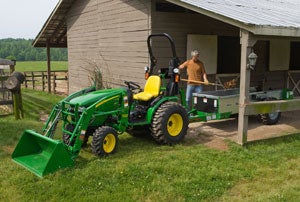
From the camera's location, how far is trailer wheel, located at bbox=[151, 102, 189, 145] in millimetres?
6648

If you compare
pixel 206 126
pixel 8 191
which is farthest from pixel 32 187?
pixel 206 126

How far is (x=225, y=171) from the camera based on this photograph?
18.5 ft

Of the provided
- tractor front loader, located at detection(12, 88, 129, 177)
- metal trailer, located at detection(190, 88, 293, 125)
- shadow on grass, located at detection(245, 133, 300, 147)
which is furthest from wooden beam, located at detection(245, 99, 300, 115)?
tractor front loader, located at detection(12, 88, 129, 177)

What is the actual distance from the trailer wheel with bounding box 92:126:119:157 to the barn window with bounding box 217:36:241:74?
5.46 m

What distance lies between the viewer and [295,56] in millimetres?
12812

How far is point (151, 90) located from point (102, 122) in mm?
1304

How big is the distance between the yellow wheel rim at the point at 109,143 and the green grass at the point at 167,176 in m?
0.15

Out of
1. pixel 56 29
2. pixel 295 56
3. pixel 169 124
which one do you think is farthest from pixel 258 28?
pixel 56 29

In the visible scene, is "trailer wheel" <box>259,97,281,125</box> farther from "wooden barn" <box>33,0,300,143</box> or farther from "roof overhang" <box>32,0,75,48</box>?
"roof overhang" <box>32,0,75,48</box>

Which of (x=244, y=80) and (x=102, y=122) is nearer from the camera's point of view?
(x=102, y=122)

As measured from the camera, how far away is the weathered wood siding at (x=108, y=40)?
32.4 feet

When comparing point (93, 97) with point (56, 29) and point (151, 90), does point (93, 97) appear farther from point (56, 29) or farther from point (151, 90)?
point (56, 29)

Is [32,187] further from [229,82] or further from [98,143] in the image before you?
[229,82]

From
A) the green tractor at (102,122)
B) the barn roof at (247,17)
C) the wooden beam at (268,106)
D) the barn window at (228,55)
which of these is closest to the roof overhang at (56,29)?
the barn window at (228,55)
